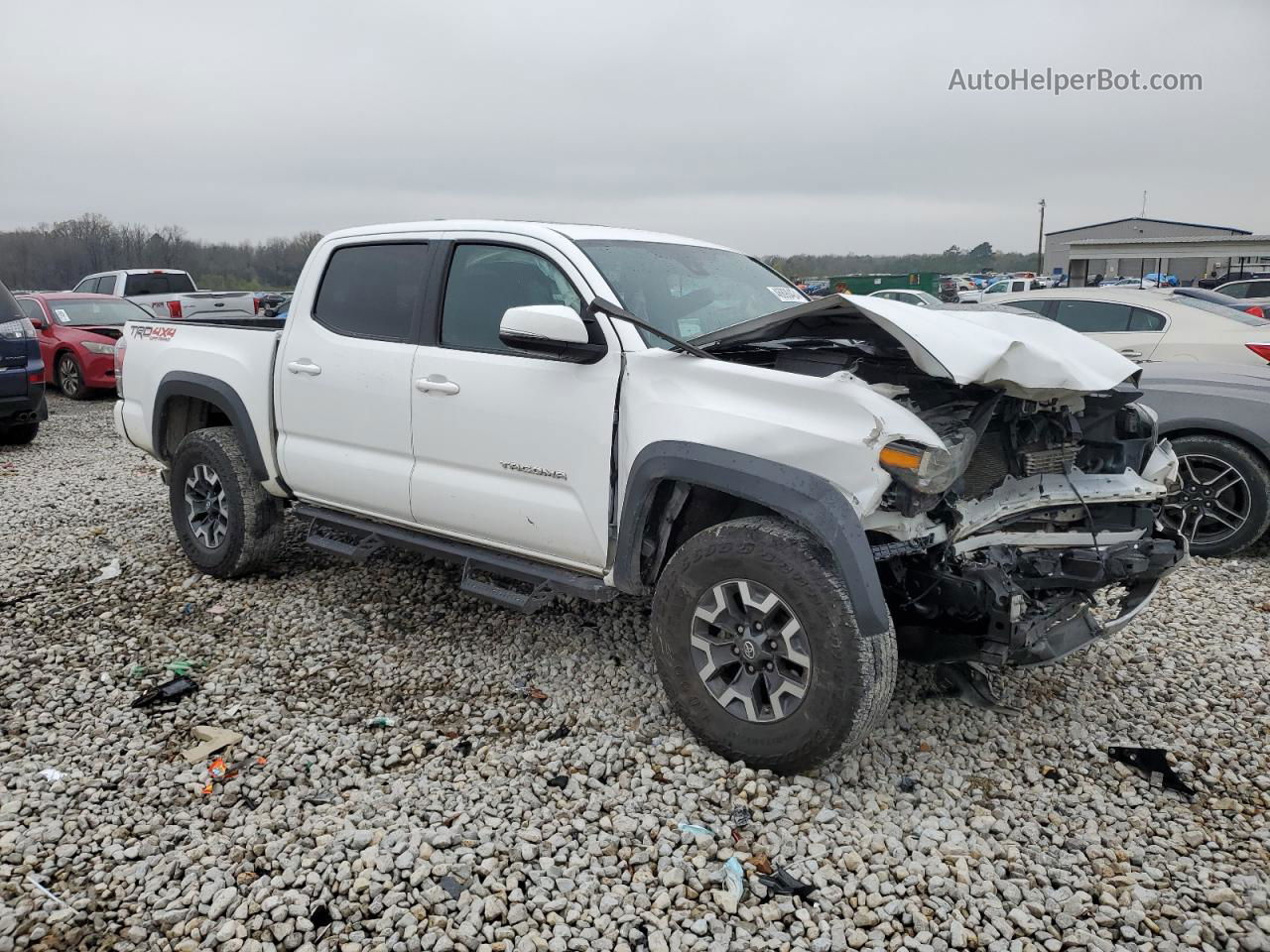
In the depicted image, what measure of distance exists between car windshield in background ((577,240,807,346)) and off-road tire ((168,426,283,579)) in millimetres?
2519

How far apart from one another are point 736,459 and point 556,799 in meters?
1.37

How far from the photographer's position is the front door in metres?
3.68

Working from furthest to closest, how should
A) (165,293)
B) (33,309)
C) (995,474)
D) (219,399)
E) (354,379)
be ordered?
(165,293), (33,309), (219,399), (354,379), (995,474)

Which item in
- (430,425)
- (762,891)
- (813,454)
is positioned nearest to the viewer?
(762,891)

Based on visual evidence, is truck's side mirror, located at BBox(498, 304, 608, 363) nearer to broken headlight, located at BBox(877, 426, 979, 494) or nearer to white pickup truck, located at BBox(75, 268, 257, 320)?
broken headlight, located at BBox(877, 426, 979, 494)

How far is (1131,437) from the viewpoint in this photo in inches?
155

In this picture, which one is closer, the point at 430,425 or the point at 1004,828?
the point at 1004,828

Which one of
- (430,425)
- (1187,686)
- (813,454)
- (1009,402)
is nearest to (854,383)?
(813,454)

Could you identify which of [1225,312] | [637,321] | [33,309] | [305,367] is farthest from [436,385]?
[33,309]

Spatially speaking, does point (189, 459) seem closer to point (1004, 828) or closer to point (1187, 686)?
point (1004, 828)

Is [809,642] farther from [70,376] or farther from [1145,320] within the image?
[70,376]

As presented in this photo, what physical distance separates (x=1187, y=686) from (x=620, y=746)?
8.58 ft

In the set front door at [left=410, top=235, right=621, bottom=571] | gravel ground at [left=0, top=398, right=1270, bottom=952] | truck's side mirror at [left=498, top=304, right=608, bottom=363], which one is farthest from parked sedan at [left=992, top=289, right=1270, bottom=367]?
truck's side mirror at [left=498, top=304, right=608, bottom=363]

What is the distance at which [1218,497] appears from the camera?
5.79 meters
